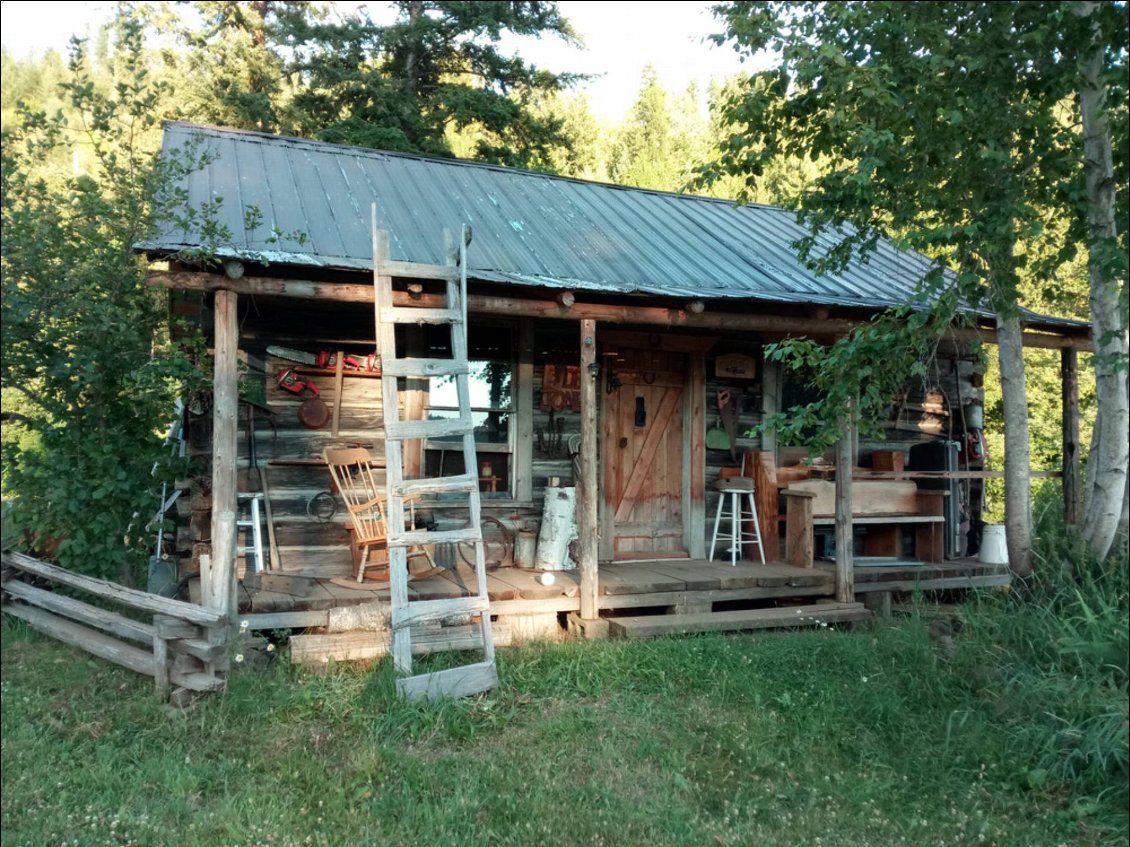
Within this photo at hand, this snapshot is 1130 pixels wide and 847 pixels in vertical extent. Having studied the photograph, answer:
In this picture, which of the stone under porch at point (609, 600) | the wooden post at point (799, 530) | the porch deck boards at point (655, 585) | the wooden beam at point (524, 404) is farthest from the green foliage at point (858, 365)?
the wooden beam at point (524, 404)

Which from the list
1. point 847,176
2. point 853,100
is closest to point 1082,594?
point 847,176

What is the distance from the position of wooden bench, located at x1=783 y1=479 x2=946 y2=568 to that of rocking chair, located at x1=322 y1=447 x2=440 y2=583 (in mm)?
3699

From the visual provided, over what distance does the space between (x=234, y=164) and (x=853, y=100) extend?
18.9ft

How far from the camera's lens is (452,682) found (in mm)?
5305

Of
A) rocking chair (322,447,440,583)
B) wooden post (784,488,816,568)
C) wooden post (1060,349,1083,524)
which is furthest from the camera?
wooden post (1060,349,1083,524)

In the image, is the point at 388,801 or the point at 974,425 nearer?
the point at 388,801

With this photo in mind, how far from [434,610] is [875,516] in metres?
5.47

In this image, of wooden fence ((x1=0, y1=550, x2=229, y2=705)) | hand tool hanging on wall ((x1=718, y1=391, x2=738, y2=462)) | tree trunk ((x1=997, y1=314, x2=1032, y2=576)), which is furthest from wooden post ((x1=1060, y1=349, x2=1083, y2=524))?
wooden fence ((x1=0, y1=550, x2=229, y2=705))

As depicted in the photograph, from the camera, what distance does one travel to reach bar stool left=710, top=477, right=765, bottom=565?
862cm

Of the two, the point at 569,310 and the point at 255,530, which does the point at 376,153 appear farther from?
the point at 255,530

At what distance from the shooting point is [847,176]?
5.46 m

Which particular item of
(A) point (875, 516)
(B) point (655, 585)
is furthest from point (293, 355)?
(A) point (875, 516)

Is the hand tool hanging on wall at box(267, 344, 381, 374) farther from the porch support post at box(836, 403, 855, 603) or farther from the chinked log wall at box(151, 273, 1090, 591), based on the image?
the porch support post at box(836, 403, 855, 603)

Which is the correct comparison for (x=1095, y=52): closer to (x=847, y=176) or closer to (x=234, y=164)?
(x=847, y=176)
